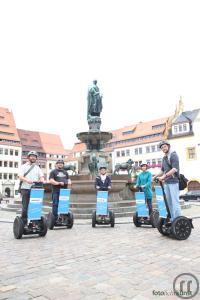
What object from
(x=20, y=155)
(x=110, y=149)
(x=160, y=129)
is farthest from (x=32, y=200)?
(x=20, y=155)

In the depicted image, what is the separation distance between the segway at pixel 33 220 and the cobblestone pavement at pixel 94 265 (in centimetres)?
17

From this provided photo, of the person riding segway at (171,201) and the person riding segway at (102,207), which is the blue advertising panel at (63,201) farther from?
the person riding segway at (171,201)

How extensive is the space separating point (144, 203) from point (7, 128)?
62.6 m

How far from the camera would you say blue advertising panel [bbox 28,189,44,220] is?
22.7ft

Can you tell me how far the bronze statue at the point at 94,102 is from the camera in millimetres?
19031

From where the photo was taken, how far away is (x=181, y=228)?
6426mm

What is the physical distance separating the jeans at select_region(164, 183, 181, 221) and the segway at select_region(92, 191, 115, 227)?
2.23 metres

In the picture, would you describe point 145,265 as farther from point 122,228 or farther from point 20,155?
point 20,155

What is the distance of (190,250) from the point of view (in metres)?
5.33

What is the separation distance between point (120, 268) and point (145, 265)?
1.24 feet

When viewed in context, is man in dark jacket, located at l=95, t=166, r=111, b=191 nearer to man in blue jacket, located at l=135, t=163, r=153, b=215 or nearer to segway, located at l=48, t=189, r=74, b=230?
man in blue jacket, located at l=135, t=163, r=153, b=215

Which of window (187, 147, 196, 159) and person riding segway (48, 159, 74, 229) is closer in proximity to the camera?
person riding segway (48, 159, 74, 229)

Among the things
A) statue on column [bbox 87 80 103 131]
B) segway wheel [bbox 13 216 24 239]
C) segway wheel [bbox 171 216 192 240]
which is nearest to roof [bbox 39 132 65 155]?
statue on column [bbox 87 80 103 131]

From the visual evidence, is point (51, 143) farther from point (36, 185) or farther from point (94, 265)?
point (94, 265)
